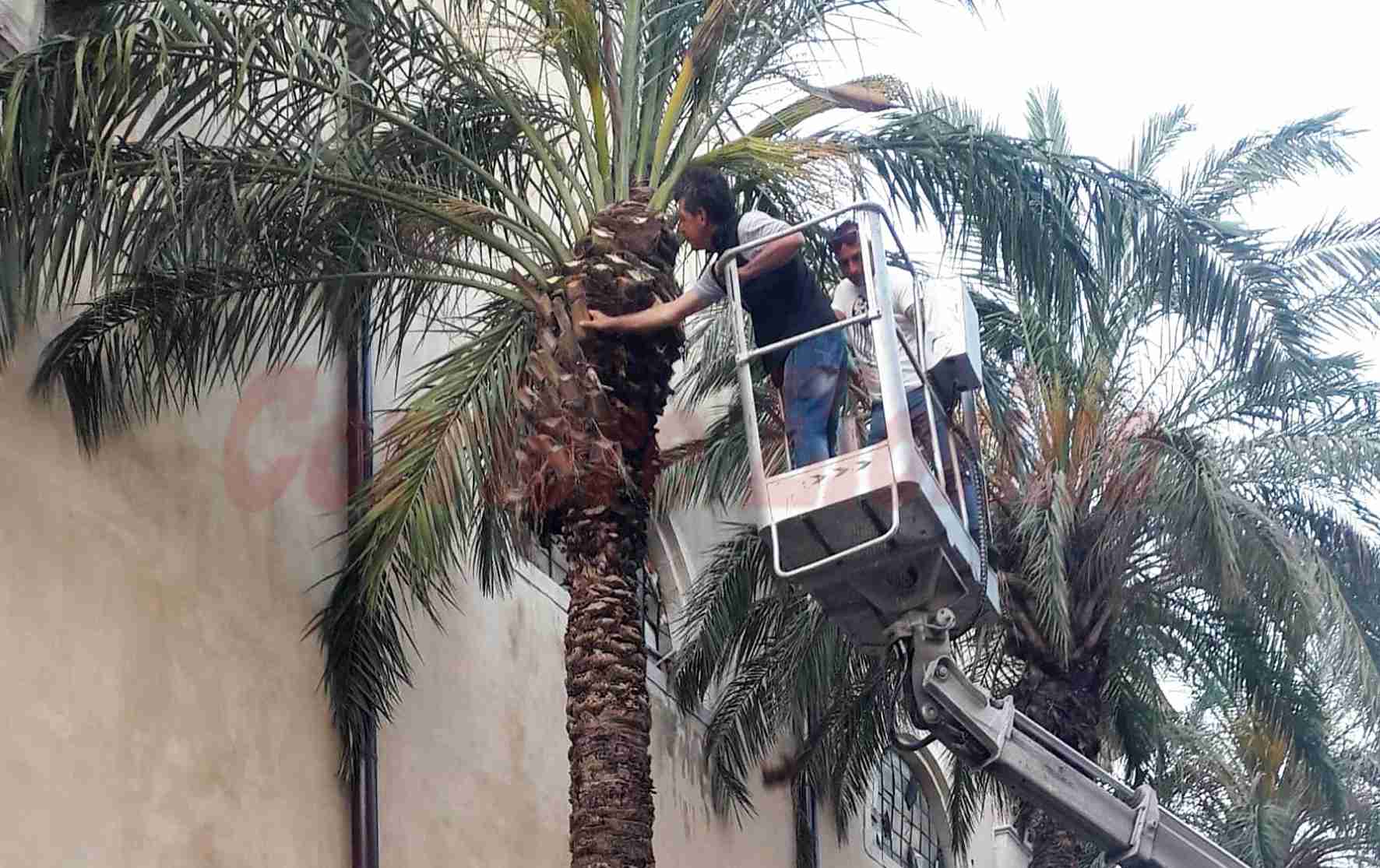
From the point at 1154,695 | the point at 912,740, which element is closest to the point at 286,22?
the point at 912,740

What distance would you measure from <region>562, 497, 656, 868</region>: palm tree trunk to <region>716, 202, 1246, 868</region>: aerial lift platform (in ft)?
3.44

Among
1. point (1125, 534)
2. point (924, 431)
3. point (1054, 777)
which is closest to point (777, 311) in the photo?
point (924, 431)

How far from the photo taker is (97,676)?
10.9m

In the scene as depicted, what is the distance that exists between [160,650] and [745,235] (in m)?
3.81

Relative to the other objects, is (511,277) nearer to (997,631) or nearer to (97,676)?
(97,676)

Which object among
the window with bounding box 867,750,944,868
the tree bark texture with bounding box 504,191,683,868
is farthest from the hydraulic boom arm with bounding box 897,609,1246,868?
the window with bounding box 867,750,944,868

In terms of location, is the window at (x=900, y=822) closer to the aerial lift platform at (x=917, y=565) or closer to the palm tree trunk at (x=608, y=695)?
the aerial lift platform at (x=917, y=565)

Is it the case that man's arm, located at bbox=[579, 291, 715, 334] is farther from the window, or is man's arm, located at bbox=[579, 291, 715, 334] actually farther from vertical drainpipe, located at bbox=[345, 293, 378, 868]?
the window

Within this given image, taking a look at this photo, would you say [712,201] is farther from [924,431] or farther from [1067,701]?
[1067,701]

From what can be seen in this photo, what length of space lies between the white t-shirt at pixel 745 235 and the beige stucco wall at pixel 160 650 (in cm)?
328

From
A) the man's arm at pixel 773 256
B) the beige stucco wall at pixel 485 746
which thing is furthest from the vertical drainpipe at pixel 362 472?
the man's arm at pixel 773 256

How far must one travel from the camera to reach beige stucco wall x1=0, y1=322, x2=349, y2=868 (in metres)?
10.4

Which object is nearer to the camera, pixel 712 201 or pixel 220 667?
pixel 712 201

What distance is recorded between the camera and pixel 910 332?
1067cm
